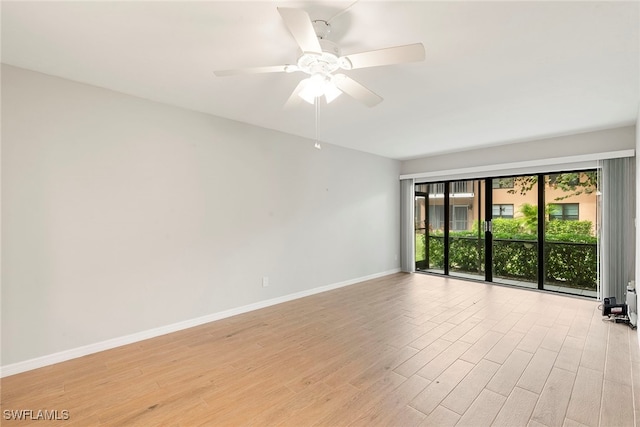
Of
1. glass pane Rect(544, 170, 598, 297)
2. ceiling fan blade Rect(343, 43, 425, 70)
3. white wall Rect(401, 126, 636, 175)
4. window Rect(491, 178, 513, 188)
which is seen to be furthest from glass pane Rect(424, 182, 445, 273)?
ceiling fan blade Rect(343, 43, 425, 70)

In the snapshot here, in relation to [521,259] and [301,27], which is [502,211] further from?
[301,27]

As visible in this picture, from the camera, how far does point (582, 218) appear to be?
4.68m

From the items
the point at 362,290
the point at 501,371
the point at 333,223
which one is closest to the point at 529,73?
the point at 501,371

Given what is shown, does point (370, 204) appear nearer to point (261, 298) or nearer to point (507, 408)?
point (261, 298)

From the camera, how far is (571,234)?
15.7 feet

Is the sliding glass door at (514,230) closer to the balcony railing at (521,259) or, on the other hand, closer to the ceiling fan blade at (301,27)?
the balcony railing at (521,259)

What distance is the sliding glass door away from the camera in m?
4.71

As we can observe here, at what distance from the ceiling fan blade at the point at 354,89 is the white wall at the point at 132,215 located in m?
2.07

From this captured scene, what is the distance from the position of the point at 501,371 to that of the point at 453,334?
742 millimetres

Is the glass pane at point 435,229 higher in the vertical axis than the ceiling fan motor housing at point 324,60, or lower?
lower

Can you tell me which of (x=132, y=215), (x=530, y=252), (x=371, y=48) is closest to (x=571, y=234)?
(x=530, y=252)

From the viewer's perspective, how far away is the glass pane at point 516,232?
507 centimetres

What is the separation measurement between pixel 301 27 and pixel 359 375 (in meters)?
2.49

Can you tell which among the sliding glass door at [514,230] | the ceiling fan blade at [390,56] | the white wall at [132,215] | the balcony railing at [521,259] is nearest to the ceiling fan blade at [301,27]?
the ceiling fan blade at [390,56]
